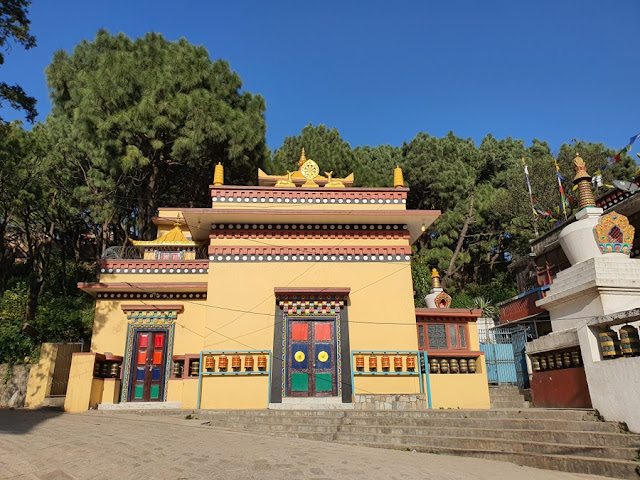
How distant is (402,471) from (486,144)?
34721 mm

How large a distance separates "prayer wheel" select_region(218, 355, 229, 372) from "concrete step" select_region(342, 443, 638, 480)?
21.6ft

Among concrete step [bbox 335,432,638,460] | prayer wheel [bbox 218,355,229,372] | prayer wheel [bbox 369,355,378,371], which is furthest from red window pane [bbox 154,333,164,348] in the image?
concrete step [bbox 335,432,638,460]

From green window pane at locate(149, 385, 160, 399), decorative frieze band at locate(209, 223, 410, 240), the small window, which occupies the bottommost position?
green window pane at locate(149, 385, 160, 399)

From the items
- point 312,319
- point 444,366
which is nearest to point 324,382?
point 312,319

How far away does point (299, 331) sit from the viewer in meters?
13.8

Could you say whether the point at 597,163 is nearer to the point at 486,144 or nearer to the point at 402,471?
the point at 486,144

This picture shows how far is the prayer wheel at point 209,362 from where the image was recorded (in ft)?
42.7

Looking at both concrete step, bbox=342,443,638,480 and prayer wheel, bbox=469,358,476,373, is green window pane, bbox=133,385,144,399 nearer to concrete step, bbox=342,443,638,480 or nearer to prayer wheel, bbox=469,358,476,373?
concrete step, bbox=342,443,638,480

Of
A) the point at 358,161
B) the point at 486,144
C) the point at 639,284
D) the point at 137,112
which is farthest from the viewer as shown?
the point at 486,144

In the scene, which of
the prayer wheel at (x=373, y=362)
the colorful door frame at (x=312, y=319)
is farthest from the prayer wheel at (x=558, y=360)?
the colorful door frame at (x=312, y=319)

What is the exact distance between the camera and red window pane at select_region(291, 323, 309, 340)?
13727mm

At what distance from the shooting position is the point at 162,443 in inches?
294

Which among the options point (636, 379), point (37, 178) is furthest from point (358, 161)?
point (636, 379)

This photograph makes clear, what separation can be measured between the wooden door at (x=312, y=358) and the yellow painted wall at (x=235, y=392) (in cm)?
80
